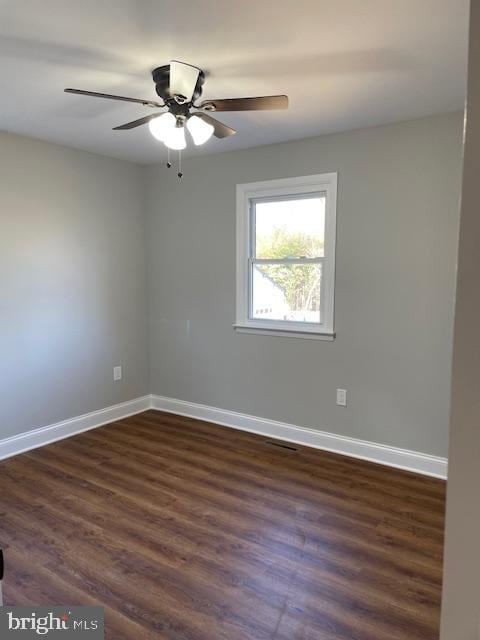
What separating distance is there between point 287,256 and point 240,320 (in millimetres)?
724

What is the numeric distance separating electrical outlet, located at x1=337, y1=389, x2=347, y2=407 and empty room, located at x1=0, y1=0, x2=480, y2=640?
0.04 metres

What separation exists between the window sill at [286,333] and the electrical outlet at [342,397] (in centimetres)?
42

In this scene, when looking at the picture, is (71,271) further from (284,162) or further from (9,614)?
(9,614)

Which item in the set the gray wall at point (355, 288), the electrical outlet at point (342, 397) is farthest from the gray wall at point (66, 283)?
the electrical outlet at point (342, 397)

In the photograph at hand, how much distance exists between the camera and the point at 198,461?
3297mm

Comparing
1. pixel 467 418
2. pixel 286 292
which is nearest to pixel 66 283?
pixel 286 292

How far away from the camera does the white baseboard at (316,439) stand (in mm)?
3098

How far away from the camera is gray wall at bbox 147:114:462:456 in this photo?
2.96m

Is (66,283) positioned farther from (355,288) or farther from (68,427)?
(355,288)

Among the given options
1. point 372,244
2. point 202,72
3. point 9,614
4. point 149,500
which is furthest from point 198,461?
point 202,72

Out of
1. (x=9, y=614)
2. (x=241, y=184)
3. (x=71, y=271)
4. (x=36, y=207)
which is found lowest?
(x=9, y=614)

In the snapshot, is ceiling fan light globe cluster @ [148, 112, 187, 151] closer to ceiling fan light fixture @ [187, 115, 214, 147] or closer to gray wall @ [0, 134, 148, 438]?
ceiling fan light fixture @ [187, 115, 214, 147]

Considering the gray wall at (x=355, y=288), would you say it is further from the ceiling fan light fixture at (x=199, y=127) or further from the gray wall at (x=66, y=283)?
the ceiling fan light fixture at (x=199, y=127)

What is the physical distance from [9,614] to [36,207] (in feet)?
9.44
